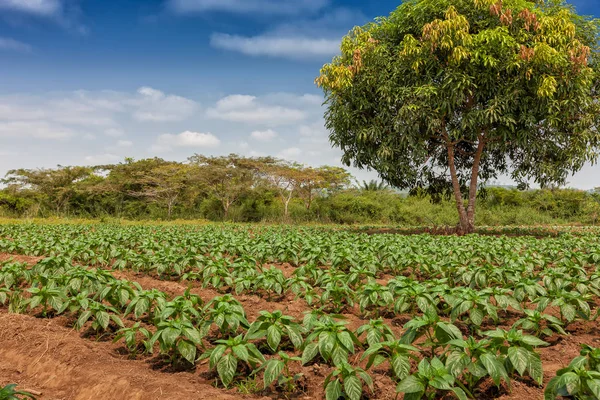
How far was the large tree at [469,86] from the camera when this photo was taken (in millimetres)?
13875

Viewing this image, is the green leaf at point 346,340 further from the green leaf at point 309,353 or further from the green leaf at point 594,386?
the green leaf at point 594,386

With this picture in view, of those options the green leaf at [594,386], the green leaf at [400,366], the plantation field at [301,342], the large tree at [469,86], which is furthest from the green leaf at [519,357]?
the large tree at [469,86]

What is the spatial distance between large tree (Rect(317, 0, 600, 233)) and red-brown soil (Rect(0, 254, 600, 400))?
11255mm

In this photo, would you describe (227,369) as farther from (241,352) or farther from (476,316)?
(476,316)

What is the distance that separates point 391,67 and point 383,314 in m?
12.7

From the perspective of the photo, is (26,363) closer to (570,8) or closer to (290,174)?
(570,8)

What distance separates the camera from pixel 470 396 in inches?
112


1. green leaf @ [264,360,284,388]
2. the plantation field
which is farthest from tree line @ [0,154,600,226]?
green leaf @ [264,360,284,388]

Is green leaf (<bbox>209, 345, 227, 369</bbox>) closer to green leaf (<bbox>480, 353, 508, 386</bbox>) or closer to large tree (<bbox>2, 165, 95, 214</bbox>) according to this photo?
green leaf (<bbox>480, 353, 508, 386</bbox>)

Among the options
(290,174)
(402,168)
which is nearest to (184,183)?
(290,174)

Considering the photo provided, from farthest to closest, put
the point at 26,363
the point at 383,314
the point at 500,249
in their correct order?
1. the point at 500,249
2. the point at 383,314
3. the point at 26,363

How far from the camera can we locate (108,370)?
3.33 m

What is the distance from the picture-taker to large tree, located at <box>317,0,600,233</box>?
45.5 feet

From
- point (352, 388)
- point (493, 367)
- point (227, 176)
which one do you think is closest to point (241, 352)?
point (352, 388)
